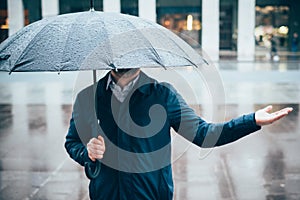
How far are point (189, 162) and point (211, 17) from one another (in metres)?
25.6

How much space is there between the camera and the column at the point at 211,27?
31891 millimetres

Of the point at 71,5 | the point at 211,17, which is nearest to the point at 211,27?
the point at 211,17

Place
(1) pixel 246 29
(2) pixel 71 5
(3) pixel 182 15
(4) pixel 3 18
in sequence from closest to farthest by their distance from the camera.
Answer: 1. (1) pixel 246 29
2. (4) pixel 3 18
3. (2) pixel 71 5
4. (3) pixel 182 15

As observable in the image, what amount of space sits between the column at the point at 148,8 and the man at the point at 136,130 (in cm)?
2926

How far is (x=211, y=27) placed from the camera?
32.3 metres

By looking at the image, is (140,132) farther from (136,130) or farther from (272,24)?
(272,24)

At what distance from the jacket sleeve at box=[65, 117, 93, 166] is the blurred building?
28.5m

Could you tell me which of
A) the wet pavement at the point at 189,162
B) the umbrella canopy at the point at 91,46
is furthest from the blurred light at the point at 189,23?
the umbrella canopy at the point at 91,46

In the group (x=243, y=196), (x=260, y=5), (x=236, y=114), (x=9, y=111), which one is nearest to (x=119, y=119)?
(x=243, y=196)

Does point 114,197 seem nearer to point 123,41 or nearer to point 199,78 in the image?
point 123,41

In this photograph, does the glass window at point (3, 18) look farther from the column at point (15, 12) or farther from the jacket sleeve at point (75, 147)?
the jacket sleeve at point (75, 147)

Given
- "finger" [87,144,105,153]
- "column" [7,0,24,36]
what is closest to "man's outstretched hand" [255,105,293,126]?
"finger" [87,144,105,153]

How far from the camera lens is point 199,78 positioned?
64.4 feet

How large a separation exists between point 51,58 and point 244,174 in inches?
174
